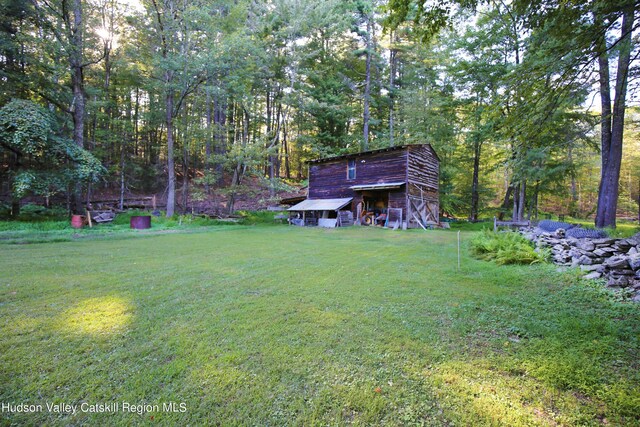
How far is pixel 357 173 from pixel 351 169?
665mm

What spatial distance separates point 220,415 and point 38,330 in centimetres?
256

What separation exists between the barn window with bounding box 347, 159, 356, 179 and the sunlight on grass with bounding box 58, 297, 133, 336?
17.6 meters

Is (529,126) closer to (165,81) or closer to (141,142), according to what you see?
(165,81)

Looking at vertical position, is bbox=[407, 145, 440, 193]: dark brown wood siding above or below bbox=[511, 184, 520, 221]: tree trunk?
above

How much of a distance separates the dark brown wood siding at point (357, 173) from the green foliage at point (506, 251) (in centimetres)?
1043

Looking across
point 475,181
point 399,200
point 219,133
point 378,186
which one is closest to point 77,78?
point 219,133

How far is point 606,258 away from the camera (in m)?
4.89

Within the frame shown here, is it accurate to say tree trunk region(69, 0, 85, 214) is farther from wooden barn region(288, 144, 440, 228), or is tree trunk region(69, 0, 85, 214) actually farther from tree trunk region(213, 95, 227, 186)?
wooden barn region(288, 144, 440, 228)

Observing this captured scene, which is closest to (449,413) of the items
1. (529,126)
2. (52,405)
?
(52,405)

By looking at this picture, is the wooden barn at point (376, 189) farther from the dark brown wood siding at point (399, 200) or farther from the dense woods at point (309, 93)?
the dense woods at point (309, 93)

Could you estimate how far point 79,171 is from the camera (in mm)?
13086

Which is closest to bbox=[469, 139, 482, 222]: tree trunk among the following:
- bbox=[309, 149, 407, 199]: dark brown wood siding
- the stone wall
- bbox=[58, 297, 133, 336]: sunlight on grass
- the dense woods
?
the dense woods

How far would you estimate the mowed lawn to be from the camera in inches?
72.4

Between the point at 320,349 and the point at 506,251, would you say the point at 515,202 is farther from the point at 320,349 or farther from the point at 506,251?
the point at 320,349
